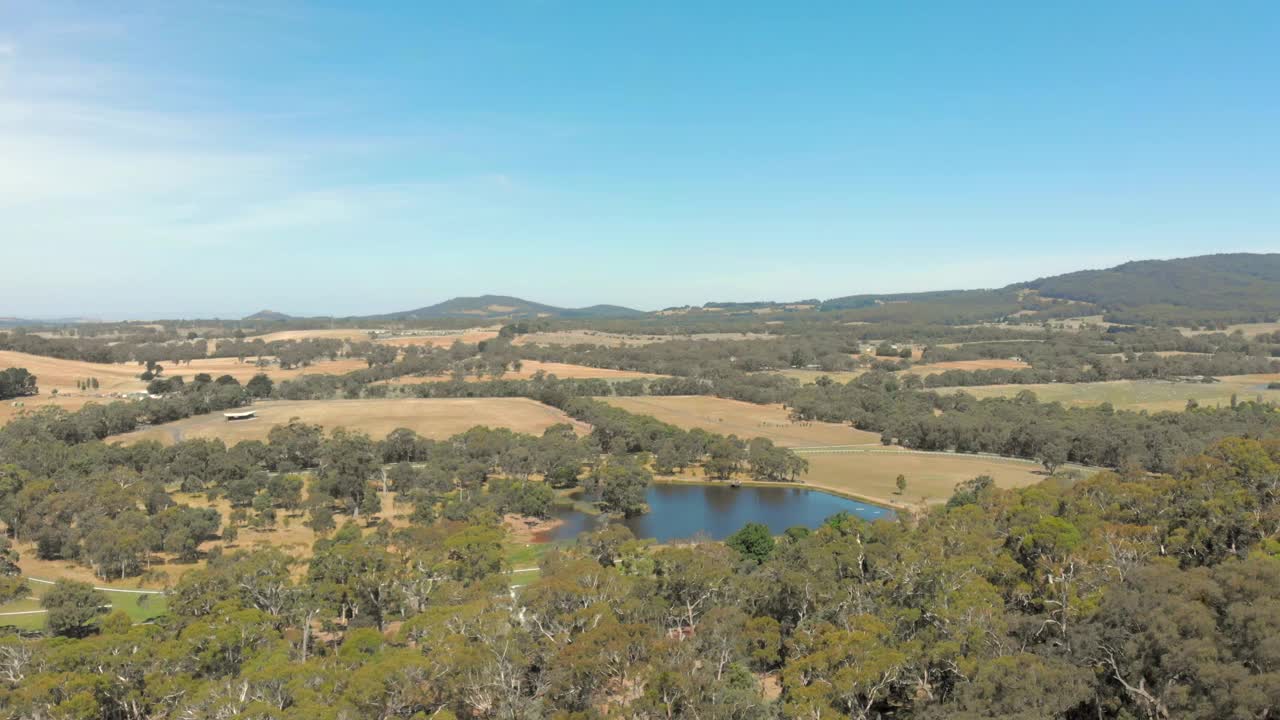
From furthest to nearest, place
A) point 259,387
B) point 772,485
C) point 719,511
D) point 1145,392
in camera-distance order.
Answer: point 259,387, point 1145,392, point 772,485, point 719,511

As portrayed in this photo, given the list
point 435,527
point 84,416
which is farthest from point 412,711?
point 84,416

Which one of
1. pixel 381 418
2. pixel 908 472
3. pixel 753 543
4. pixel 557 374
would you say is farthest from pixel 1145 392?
pixel 381 418

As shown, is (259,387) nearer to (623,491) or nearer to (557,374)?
(557,374)

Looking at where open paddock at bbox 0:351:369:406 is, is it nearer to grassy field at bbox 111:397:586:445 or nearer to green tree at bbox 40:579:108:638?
grassy field at bbox 111:397:586:445

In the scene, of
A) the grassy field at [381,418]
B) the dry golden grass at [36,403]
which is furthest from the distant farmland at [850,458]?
the dry golden grass at [36,403]

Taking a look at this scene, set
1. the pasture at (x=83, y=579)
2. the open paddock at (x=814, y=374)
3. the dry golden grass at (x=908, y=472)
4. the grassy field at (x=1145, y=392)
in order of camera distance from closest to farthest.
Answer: the pasture at (x=83, y=579), the dry golden grass at (x=908, y=472), the grassy field at (x=1145, y=392), the open paddock at (x=814, y=374)

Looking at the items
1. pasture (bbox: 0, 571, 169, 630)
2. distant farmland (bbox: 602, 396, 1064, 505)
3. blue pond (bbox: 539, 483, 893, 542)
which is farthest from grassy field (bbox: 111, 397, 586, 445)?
pasture (bbox: 0, 571, 169, 630)

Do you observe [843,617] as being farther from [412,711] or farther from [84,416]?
[84,416]

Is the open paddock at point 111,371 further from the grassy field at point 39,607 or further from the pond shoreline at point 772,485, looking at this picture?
the pond shoreline at point 772,485
